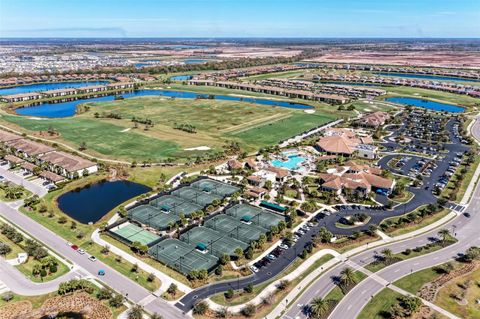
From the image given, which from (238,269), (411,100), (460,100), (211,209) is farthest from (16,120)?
(460,100)

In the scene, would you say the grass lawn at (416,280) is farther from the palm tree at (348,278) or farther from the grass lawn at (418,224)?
the grass lawn at (418,224)

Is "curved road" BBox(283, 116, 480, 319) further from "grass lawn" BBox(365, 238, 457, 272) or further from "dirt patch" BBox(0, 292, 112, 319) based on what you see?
"dirt patch" BBox(0, 292, 112, 319)

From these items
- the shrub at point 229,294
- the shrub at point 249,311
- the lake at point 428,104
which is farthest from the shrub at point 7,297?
the lake at point 428,104

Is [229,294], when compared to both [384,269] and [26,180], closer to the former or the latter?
[384,269]

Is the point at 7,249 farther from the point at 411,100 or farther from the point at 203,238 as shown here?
the point at 411,100

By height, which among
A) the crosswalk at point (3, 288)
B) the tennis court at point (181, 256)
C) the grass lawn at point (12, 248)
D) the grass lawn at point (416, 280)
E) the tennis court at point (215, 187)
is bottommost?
the crosswalk at point (3, 288)

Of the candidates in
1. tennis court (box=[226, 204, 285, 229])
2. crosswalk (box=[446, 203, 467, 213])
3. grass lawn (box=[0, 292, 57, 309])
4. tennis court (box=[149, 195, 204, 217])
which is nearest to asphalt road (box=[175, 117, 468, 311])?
crosswalk (box=[446, 203, 467, 213])
